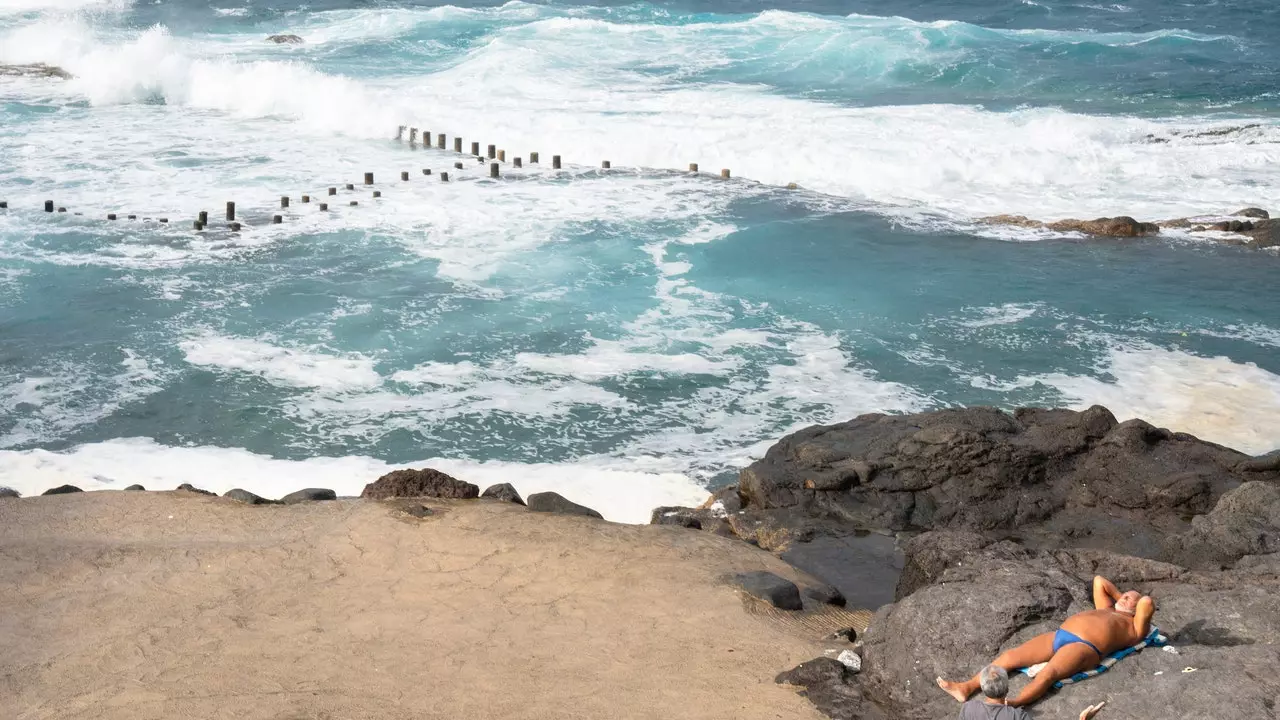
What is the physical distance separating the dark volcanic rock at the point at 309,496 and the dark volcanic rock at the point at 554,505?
1763mm

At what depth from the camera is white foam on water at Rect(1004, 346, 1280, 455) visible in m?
12.4

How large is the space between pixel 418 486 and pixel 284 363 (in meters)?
4.74

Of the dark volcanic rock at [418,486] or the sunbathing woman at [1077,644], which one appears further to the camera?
the dark volcanic rock at [418,486]

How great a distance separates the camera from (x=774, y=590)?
27.3 feet

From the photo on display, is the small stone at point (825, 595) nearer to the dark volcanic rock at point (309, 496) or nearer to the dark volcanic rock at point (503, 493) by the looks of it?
the dark volcanic rock at point (503, 493)

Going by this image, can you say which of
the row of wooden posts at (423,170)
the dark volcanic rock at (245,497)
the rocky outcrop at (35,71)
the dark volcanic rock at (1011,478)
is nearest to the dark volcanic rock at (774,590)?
the dark volcanic rock at (1011,478)

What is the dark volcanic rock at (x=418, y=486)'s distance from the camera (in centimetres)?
1023

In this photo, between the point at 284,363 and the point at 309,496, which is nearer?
the point at 309,496

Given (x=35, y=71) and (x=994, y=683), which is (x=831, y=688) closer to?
(x=994, y=683)

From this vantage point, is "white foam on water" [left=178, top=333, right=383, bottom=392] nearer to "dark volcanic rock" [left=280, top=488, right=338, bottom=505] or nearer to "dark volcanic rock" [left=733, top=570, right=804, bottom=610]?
"dark volcanic rock" [left=280, top=488, right=338, bottom=505]

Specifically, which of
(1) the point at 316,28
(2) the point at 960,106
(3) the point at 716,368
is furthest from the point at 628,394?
(1) the point at 316,28

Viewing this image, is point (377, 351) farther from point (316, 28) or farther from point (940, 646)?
point (316, 28)

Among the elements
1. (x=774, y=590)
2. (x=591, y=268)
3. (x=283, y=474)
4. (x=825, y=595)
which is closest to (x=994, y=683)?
(x=774, y=590)

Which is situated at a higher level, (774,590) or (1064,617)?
(1064,617)
